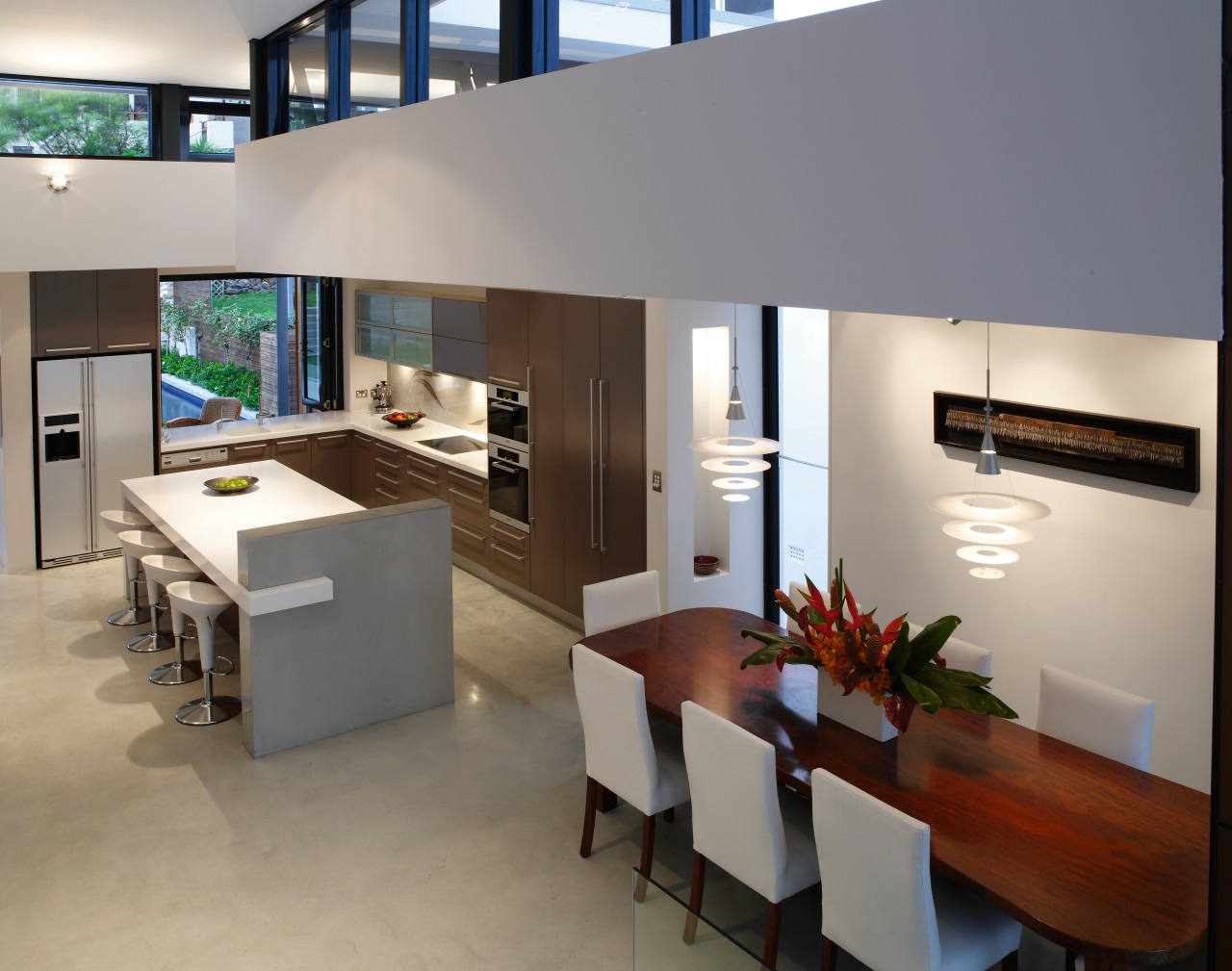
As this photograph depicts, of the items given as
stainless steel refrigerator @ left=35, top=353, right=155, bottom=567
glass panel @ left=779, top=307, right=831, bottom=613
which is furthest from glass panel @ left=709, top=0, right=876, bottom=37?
stainless steel refrigerator @ left=35, top=353, right=155, bottom=567

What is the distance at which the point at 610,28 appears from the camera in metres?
3.23

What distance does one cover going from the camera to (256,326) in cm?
982

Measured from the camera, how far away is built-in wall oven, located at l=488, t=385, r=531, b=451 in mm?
7006

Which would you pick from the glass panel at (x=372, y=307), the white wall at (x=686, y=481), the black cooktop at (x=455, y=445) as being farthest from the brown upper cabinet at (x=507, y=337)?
the glass panel at (x=372, y=307)

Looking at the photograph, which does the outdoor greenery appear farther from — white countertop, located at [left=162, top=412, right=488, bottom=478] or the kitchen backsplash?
the kitchen backsplash

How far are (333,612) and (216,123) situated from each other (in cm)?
513

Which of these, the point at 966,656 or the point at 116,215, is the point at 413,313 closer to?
the point at 116,215

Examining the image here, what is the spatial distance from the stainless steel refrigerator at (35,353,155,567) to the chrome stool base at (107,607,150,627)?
118 centimetres

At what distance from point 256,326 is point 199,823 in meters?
6.19

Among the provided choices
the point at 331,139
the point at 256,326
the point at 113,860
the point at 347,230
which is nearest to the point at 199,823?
the point at 113,860

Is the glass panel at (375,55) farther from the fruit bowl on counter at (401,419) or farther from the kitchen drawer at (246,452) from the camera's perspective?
the kitchen drawer at (246,452)

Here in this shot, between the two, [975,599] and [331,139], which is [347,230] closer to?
[331,139]

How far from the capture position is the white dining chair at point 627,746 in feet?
12.7

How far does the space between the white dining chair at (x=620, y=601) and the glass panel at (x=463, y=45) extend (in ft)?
7.12
